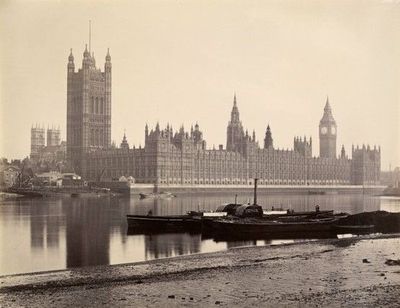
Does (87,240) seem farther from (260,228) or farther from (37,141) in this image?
(37,141)

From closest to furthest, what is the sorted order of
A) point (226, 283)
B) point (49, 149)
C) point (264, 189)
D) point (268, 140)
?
point (226, 283) → point (264, 189) → point (49, 149) → point (268, 140)

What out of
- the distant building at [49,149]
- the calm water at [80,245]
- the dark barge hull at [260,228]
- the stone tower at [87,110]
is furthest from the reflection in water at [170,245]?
the stone tower at [87,110]

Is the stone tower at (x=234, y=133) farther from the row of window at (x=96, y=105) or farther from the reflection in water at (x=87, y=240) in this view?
the reflection in water at (x=87, y=240)

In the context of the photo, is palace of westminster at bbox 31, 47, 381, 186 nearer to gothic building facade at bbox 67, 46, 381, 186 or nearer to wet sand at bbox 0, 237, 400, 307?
gothic building facade at bbox 67, 46, 381, 186

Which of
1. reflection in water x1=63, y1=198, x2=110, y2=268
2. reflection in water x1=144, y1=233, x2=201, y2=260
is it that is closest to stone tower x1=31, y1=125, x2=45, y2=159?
reflection in water x1=63, y1=198, x2=110, y2=268

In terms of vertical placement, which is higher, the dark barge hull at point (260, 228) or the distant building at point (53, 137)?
the distant building at point (53, 137)

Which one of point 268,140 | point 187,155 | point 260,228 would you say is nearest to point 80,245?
point 260,228

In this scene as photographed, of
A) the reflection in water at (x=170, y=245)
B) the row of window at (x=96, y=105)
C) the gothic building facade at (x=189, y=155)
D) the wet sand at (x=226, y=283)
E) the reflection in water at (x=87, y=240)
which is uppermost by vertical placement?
the row of window at (x=96, y=105)
